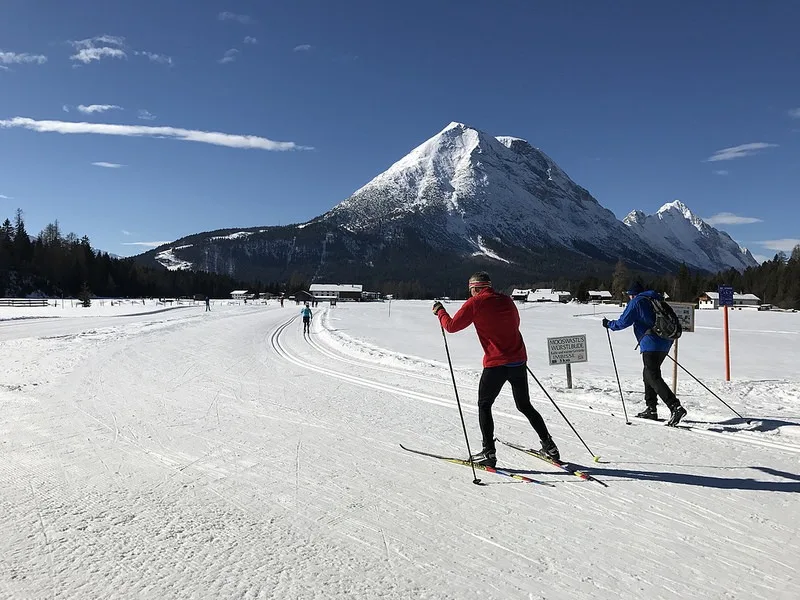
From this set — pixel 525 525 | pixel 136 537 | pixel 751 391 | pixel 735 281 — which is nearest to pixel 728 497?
pixel 525 525

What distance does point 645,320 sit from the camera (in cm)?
717

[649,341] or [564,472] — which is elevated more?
[649,341]

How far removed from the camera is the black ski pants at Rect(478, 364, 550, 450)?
5215 millimetres

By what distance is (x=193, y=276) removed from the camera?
143000mm

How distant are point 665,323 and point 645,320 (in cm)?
24

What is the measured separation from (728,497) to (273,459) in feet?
13.9

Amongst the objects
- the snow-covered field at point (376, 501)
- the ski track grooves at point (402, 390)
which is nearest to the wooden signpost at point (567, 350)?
the snow-covered field at point (376, 501)

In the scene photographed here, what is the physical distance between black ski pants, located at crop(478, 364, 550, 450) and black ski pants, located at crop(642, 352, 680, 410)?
99.5 inches

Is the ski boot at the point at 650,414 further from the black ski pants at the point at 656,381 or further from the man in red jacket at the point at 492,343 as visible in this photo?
the man in red jacket at the point at 492,343

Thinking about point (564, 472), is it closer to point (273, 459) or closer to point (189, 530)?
point (273, 459)

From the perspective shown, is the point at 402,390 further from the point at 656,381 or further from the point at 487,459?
the point at 487,459

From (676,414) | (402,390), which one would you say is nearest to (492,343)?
(676,414)

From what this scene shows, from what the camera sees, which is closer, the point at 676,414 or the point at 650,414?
the point at 676,414

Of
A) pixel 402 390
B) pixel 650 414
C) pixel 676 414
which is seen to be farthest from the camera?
pixel 402 390
